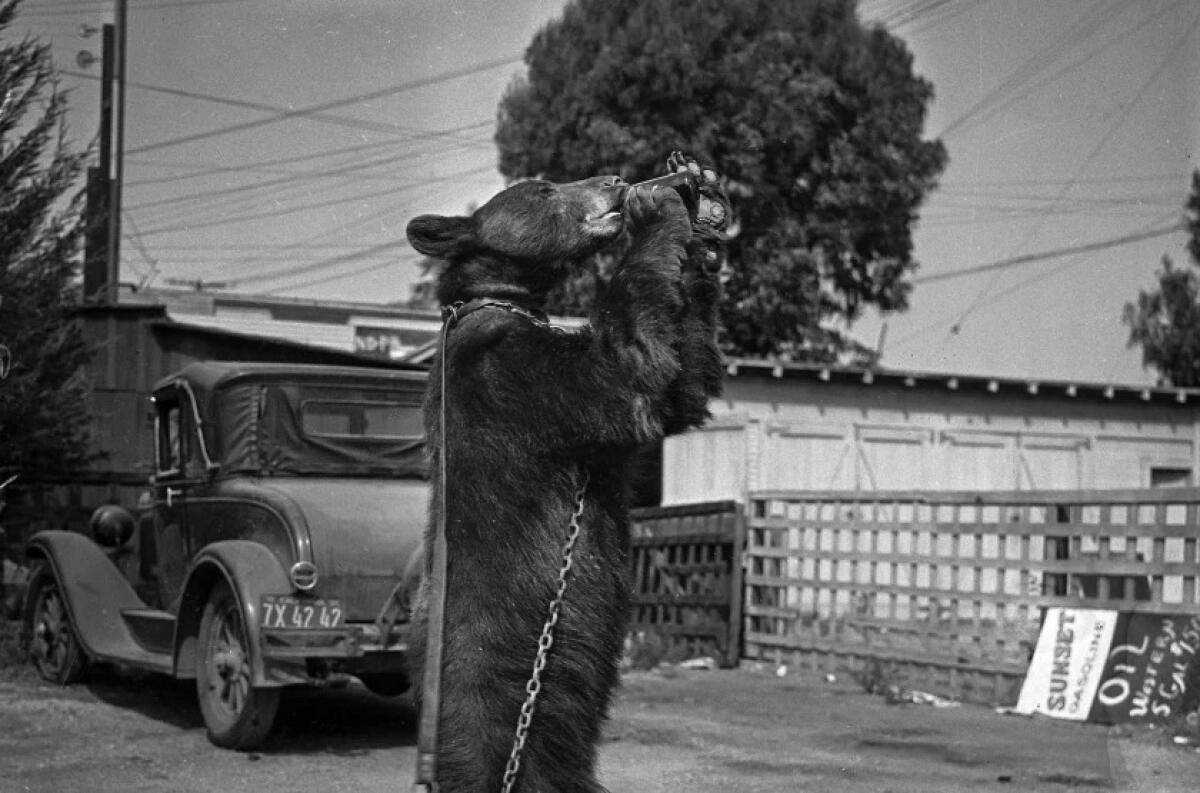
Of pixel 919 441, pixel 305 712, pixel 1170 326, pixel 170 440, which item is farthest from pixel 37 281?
pixel 1170 326

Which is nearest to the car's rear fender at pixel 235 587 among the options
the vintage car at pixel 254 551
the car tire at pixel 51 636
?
the vintage car at pixel 254 551

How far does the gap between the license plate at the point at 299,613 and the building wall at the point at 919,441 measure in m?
11.7

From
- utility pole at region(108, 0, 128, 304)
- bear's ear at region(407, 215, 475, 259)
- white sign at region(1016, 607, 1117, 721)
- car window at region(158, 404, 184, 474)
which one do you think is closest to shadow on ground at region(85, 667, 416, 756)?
car window at region(158, 404, 184, 474)

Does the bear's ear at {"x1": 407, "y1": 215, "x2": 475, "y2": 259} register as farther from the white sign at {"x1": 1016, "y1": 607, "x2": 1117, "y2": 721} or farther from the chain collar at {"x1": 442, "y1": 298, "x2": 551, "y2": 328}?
the white sign at {"x1": 1016, "y1": 607, "x2": 1117, "y2": 721}

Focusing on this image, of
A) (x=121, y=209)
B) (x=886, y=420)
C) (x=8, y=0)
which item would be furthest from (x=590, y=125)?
(x=8, y=0)

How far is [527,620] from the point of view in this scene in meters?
3.25

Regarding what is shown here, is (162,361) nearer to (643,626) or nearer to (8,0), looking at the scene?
(8,0)

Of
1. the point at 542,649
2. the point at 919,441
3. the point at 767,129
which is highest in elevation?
the point at 767,129

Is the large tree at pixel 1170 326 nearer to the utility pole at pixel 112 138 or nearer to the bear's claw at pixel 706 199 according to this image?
the utility pole at pixel 112 138

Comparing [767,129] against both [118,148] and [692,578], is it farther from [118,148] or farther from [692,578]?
[692,578]

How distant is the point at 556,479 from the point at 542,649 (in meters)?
0.35

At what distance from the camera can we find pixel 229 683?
8.36 metres

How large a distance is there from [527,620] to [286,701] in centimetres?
725

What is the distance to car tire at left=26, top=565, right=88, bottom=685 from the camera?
32.9 ft
